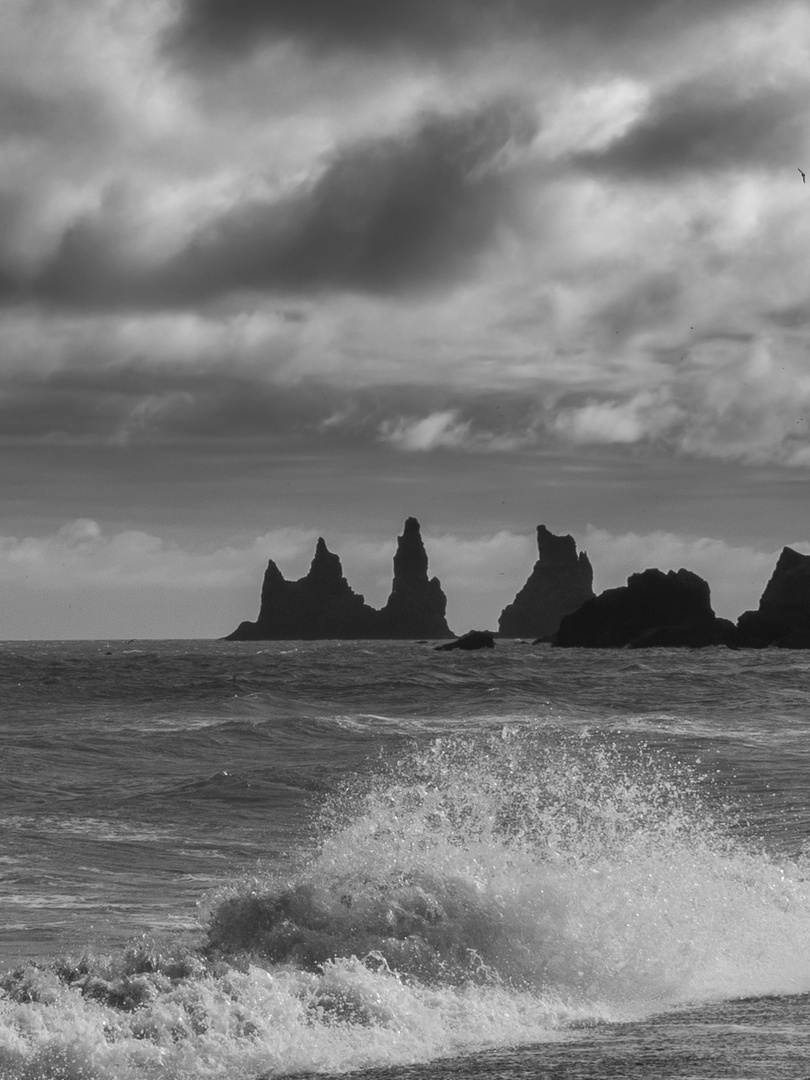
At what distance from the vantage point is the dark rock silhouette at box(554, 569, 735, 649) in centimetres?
8956

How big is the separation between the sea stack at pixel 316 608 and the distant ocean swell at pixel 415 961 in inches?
6175

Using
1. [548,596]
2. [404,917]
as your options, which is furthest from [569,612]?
[404,917]

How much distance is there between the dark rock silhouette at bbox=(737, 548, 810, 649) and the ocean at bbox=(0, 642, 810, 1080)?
224 ft

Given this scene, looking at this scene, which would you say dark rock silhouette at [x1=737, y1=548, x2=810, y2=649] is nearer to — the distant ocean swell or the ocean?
the ocean

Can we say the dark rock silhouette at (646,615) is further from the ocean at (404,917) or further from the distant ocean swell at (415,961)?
the distant ocean swell at (415,961)

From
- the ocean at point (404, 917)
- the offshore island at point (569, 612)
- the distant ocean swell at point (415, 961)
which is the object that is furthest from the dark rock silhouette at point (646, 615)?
the distant ocean swell at point (415, 961)

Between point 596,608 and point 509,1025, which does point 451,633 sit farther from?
point 509,1025

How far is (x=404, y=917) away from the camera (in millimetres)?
7918

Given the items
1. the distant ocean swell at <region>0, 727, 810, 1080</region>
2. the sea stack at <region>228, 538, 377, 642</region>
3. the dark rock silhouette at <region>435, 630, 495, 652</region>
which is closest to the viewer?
the distant ocean swell at <region>0, 727, 810, 1080</region>

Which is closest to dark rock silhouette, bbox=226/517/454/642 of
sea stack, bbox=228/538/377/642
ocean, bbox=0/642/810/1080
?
sea stack, bbox=228/538/377/642

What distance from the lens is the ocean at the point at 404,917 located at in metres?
6.05

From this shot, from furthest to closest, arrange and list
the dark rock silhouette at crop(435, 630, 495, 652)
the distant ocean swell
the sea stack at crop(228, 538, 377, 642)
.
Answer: the sea stack at crop(228, 538, 377, 642)
the dark rock silhouette at crop(435, 630, 495, 652)
the distant ocean swell

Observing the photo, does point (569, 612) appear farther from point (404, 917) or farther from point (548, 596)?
point (404, 917)

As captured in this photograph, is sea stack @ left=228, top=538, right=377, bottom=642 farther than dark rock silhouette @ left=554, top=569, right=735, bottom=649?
Yes
